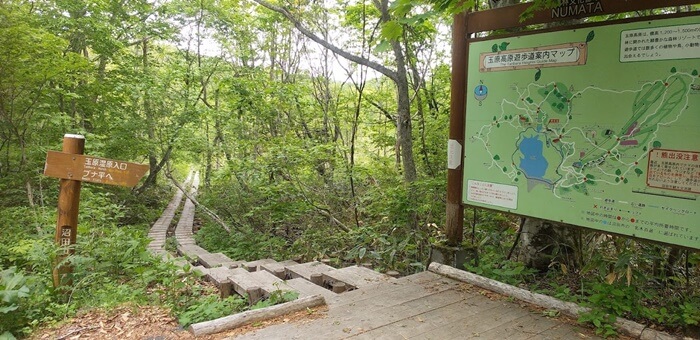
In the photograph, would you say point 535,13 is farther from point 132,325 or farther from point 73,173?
point 73,173

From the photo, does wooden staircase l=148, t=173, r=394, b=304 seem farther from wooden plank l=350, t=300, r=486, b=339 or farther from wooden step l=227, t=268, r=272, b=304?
wooden plank l=350, t=300, r=486, b=339

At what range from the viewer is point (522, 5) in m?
3.45

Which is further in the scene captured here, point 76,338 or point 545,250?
point 545,250

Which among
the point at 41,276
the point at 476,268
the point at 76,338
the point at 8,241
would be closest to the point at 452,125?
the point at 476,268

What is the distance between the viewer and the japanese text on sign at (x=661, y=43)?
2589 mm

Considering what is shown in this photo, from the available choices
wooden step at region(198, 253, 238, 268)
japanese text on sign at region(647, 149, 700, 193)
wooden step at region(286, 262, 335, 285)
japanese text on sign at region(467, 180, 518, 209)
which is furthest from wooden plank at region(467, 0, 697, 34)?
wooden step at region(198, 253, 238, 268)

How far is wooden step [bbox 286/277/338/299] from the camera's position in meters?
3.71

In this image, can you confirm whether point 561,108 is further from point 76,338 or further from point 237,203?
point 237,203

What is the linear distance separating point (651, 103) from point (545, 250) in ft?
6.41

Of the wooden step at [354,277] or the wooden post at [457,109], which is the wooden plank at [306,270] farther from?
the wooden post at [457,109]

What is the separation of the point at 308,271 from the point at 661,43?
4.18 m

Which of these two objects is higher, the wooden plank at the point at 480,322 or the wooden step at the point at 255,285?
the wooden plank at the point at 480,322

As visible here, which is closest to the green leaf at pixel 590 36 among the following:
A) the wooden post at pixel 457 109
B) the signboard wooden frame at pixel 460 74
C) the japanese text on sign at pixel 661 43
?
the japanese text on sign at pixel 661 43

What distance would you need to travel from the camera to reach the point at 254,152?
1104cm
